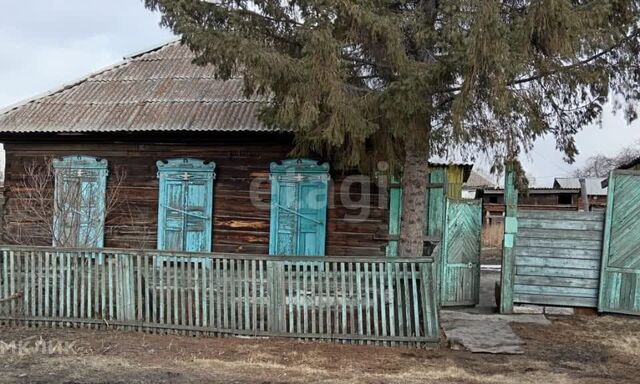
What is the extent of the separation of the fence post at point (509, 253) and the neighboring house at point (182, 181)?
1.99 metres

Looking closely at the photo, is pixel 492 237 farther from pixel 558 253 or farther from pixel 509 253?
pixel 509 253

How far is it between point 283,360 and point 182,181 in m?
5.49

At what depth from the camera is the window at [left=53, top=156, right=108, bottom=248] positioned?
10.0 m

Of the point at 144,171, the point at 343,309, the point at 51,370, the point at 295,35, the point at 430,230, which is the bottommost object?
the point at 51,370

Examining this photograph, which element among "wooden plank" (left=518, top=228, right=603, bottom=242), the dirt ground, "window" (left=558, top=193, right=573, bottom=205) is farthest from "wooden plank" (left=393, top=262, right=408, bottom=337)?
"window" (left=558, top=193, right=573, bottom=205)

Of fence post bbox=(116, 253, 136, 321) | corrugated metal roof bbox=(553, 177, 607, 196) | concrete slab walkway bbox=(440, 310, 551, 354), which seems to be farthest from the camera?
corrugated metal roof bbox=(553, 177, 607, 196)

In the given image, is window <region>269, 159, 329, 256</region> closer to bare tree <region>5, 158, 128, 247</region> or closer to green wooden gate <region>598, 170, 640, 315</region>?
bare tree <region>5, 158, 128, 247</region>

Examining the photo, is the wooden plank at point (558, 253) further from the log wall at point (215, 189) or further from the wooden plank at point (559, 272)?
the log wall at point (215, 189)

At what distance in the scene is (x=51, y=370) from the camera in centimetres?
543

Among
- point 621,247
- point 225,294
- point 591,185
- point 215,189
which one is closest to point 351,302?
point 225,294

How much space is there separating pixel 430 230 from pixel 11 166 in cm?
842

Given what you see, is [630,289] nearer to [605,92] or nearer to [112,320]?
[605,92]

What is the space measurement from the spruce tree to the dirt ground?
190 centimetres

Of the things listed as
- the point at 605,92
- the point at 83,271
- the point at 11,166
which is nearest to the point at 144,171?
the point at 11,166
